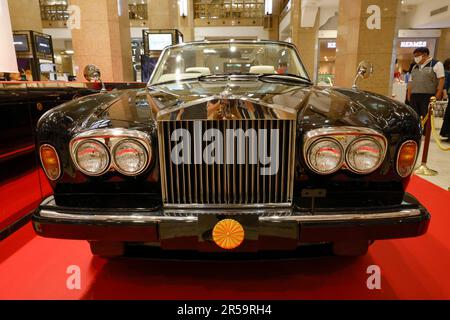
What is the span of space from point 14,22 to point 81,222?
1505cm

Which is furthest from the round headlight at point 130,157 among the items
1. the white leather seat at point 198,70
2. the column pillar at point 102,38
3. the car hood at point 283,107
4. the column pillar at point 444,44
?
the column pillar at point 444,44

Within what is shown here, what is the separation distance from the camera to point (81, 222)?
139cm

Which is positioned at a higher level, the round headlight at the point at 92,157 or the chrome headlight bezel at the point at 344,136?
the chrome headlight bezel at the point at 344,136

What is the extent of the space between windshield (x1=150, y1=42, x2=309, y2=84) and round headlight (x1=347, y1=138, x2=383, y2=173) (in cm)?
141

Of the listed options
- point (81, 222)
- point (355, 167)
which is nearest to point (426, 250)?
point (355, 167)

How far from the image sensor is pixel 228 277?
1755mm

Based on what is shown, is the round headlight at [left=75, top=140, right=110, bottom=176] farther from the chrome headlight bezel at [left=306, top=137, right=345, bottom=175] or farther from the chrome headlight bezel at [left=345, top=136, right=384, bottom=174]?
the chrome headlight bezel at [left=345, top=136, right=384, bottom=174]

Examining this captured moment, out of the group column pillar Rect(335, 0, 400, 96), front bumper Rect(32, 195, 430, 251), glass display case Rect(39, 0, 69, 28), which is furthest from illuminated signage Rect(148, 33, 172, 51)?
glass display case Rect(39, 0, 69, 28)

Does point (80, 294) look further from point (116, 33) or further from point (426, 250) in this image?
point (116, 33)

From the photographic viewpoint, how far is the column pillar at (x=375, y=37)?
635cm

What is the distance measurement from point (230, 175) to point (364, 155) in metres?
0.61

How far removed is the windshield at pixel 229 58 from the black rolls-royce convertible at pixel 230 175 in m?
1.25

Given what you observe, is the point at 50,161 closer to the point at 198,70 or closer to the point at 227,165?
the point at 227,165

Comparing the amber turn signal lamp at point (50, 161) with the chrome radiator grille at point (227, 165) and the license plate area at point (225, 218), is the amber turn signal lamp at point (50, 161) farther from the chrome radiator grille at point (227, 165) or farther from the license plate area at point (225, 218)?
the license plate area at point (225, 218)
